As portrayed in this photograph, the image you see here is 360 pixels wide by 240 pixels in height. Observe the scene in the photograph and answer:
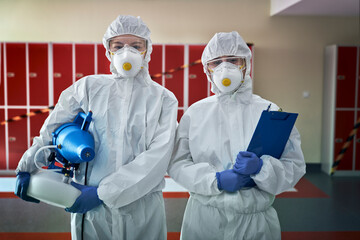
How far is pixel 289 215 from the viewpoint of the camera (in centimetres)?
334

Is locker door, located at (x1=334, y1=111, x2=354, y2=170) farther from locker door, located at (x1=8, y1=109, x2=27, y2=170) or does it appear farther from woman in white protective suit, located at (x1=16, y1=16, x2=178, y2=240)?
locker door, located at (x1=8, y1=109, x2=27, y2=170)

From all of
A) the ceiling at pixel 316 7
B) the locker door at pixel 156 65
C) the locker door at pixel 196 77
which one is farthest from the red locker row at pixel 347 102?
the locker door at pixel 156 65

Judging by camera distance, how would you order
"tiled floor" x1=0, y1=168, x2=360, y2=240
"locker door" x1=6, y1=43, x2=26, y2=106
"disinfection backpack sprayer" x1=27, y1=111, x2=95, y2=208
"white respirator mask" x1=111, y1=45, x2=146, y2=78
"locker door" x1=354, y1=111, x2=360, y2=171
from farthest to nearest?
"locker door" x1=354, y1=111, x2=360, y2=171 → "locker door" x1=6, y1=43, x2=26, y2=106 → "tiled floor" x1=0, y1=168, x2=360, y2=240 → "white respirator mask" x1=111, y1=45, x2=146, y2=78 → "disinfection backpack sprayer" x1=27, y1=111, x2=95, y2=208

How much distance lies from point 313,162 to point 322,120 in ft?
2.23

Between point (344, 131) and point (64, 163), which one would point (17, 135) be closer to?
point (64, 163)

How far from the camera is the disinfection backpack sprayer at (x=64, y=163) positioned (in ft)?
4.18

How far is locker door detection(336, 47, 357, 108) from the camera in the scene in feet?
15.4

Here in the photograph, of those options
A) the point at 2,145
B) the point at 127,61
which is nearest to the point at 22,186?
the point at 127,61

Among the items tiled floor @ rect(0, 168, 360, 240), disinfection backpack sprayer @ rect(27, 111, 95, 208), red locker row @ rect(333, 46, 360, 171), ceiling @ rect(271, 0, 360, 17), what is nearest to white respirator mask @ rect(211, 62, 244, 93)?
disinfection backpack sprayer @ rect(27, 111, 95, 208)

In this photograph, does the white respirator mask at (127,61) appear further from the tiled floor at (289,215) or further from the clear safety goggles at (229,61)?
the tiled floor at (289,215)

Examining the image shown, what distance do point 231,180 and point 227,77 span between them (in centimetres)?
47

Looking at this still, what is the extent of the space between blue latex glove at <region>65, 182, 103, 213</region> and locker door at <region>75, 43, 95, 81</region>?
338cm

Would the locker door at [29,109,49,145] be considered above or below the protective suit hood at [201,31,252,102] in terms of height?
below

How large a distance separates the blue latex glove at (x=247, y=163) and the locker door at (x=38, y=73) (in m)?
3.81
